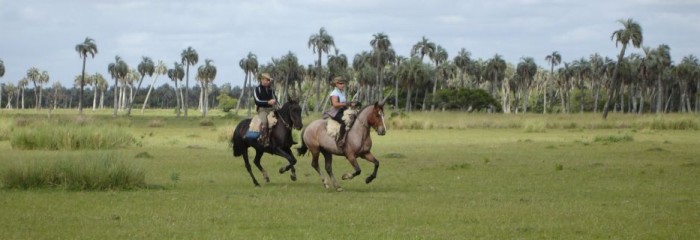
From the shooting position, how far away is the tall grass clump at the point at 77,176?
58.2ft

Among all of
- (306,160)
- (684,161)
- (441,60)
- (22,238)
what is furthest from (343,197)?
(441,60)

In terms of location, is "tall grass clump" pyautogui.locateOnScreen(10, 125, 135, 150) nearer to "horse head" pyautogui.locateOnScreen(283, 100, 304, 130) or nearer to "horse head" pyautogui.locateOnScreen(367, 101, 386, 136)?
"horse head" pyautogui.locateOnScreen(283, 100, 304, 130)

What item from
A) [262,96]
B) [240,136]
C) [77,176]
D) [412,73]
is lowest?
[77,176]

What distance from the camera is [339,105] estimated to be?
60.3 ft

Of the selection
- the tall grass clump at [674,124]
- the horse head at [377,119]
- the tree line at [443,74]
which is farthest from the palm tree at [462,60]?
the horse head at [377,119]

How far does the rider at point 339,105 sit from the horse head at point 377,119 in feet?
1.88

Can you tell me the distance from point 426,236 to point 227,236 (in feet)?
7.97

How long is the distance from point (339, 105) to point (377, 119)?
0.87m

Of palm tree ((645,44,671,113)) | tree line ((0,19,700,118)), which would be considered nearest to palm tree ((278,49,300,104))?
tree line ((0,19,700,118))

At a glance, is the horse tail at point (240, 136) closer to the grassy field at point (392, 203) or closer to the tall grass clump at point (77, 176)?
the grassy field at point (392, 203)

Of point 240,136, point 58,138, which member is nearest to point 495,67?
point 58,138

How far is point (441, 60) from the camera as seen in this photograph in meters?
147

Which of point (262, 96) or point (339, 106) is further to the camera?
point (262, 96)

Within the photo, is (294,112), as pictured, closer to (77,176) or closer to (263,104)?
(263,104)
